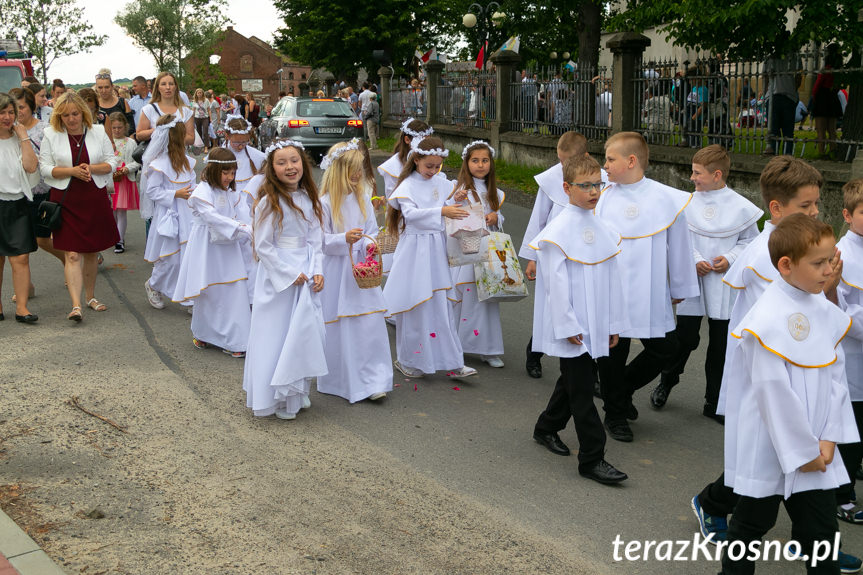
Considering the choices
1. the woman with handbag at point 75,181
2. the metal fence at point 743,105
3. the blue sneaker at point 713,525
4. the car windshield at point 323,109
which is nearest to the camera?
the blue sneaker at point 713,525

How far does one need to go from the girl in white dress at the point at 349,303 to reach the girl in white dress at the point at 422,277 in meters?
0.36

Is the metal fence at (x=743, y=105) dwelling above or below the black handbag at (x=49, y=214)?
above

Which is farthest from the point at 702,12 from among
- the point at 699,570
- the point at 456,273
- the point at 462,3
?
the point at 462,3

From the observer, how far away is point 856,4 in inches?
488

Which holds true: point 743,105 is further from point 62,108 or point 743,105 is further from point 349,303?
point 62,108

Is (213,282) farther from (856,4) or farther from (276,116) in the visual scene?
(276,116)

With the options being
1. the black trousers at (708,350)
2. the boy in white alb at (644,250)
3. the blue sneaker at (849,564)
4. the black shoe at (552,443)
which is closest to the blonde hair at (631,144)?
the boy in white alb at (644,250)

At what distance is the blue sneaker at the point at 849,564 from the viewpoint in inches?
161

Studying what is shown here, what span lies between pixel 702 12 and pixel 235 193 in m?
8.03

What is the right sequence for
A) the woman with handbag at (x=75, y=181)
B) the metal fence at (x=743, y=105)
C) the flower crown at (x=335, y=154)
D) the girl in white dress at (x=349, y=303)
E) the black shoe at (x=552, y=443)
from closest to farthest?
the black shoe at (x=552, y=443), the girl in white dress at (x=349, y=303), the flower crown at (x=335, y=154), the woman with handbag at (x=75, y=181), the metal fence at (x=743, y=105)

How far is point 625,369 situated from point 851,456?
5.48ft

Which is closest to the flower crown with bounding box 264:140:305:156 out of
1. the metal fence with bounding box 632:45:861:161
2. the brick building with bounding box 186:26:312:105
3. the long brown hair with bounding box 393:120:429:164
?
the long brown hair with bounding box 393:120:429:164

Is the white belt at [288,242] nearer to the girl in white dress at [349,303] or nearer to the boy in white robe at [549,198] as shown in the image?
the girl in white dress at [349,303]

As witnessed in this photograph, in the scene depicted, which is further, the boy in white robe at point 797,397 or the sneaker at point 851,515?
the sneaker at point 851,515
